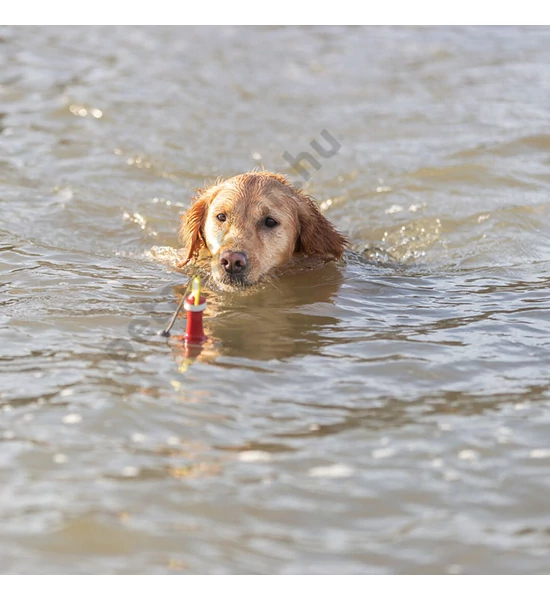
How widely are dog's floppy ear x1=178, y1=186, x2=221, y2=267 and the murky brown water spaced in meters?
0.35

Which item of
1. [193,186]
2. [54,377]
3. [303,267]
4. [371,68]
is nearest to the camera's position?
[54,377]

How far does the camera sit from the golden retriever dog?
6.74 metres

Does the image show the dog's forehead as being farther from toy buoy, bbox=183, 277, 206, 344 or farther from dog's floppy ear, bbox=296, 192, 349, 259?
toy buoy, bbox=183, 277, 206, 344

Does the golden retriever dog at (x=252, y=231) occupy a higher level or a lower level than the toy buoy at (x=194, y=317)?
higher

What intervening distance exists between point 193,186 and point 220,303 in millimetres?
3702

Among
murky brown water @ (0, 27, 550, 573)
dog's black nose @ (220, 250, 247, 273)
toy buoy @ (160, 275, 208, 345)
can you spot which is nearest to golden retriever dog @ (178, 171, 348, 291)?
dog's black nose @ (220, 250, 247, 273)

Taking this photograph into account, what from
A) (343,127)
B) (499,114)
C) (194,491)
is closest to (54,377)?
(194,491)

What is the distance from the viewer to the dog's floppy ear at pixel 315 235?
7.49 meters

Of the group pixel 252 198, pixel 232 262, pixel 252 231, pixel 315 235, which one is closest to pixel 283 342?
pixel 232 262

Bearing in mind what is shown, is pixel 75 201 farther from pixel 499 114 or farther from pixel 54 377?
pixel 499 114

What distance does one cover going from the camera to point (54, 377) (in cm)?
512

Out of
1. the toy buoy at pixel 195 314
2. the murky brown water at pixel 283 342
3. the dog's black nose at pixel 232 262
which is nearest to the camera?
the murky brown water at pixel 283 342

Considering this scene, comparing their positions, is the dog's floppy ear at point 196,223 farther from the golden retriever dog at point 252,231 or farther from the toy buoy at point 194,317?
the toy buoy at point 194,317

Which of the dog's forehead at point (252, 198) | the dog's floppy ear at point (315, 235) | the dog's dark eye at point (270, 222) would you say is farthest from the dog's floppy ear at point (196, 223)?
the dog's floppy ear at point (315, 235)
